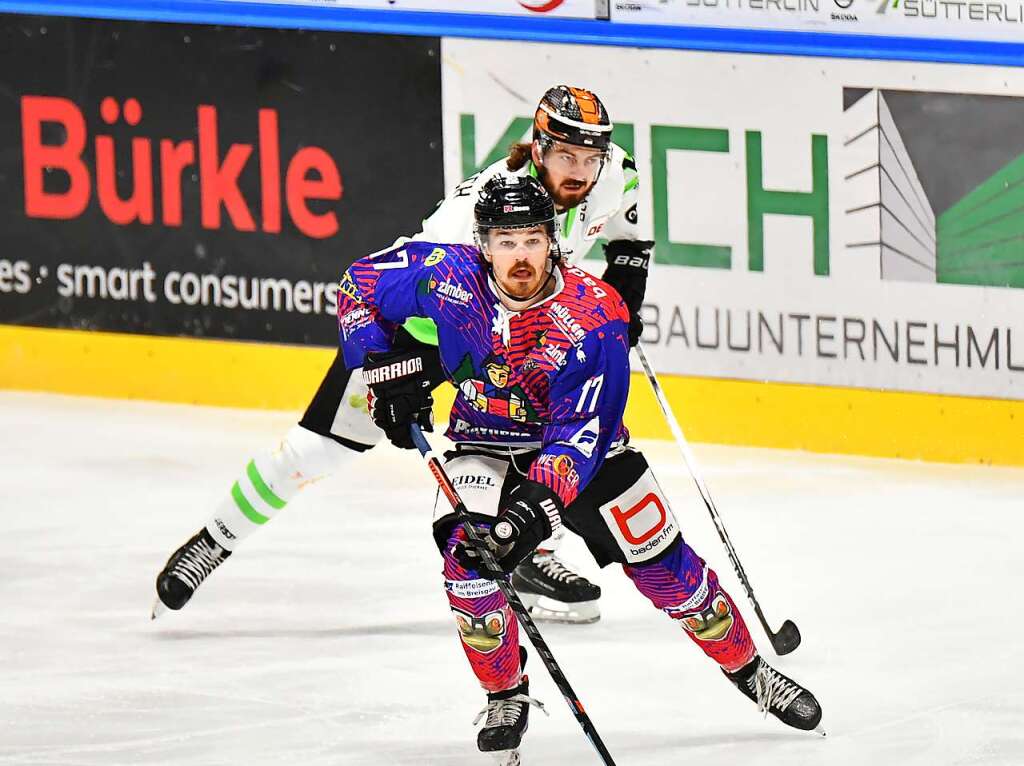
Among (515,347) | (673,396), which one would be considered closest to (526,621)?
(515,347)

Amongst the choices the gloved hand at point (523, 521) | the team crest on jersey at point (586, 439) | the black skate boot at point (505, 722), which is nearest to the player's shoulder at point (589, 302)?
the team crest on jersey at point (586, 439)

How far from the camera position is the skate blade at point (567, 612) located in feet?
17.3

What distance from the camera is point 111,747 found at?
442cm

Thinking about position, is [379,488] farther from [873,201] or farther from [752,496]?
[873,201]

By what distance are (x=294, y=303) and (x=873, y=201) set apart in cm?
193

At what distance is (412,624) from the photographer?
17.2ft

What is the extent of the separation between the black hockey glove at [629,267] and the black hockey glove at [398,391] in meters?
1.25

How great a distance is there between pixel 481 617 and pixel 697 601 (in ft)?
1.38

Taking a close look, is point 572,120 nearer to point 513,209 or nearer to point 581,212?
point 581,212

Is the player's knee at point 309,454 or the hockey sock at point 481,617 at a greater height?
the player's knee at point 309,454

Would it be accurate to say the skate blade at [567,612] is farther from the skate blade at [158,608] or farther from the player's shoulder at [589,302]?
the player's shoulder at [589,302]

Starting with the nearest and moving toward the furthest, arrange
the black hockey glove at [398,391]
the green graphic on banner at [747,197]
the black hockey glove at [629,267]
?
1. the black hockey glove at [398,391]
2. the black hockey glove at [629,267]
3. the green graphic on banner at [747,197]

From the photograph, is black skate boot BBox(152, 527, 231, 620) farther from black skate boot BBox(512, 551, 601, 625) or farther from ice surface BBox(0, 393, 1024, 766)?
black skate boot BBox(512, 551, 601, 625)

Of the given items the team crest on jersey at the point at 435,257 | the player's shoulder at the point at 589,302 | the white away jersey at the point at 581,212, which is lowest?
the player's shoulder at the point at 589,302
